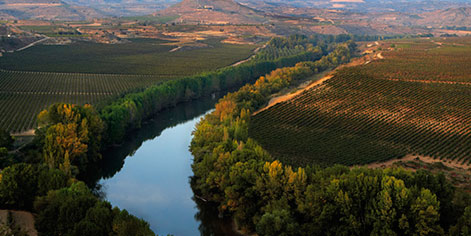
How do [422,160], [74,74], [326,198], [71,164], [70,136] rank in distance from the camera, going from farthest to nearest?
[74,74]
[422,160]
[71,164]
[70,136]
[326,198]

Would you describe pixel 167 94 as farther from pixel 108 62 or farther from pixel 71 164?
pixel 108 62

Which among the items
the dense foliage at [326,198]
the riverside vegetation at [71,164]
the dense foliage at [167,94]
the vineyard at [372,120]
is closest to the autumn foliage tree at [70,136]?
the riverside vegetation at [71,164]

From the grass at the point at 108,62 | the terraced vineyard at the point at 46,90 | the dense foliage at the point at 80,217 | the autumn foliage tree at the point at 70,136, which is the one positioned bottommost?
the grass at the point at 108,62

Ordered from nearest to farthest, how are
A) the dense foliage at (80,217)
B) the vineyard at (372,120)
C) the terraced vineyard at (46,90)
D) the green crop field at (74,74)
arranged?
the dense foliage at (80,217), the vineyard at (372,120), the terraced vineyard at (46,90), the green crop field at (74,74)

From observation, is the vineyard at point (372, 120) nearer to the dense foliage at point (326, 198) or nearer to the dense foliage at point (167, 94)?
the dense foliage at point (326, 198)

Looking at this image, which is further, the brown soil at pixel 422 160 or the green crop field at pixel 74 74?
the green crop field at pixel 74 74

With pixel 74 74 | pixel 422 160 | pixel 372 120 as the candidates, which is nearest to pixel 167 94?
pixel 74 74

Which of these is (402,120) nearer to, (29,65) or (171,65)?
(171,65)
